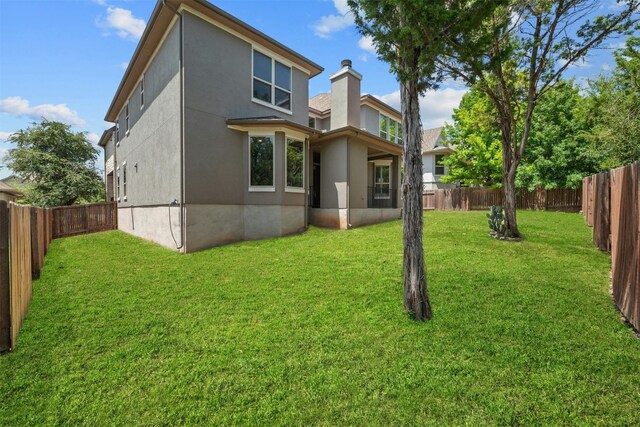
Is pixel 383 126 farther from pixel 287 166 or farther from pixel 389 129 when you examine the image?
pixel 287 166

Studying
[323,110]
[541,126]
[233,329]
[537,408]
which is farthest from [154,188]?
[541,126]

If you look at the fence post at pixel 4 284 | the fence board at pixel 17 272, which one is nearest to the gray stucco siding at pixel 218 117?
the fence board at pixel 17 272

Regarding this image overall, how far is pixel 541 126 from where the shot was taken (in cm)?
2012

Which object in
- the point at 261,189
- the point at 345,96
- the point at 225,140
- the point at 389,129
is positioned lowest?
the point at 261,189

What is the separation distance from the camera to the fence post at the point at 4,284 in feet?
10.9

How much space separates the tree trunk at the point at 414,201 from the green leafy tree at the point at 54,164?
2708cm

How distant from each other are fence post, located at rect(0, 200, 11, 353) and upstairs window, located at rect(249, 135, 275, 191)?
24.5 ft

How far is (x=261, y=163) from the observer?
10.7m

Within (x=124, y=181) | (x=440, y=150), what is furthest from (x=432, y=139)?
(x=124, y=181)

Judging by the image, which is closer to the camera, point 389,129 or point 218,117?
point 218,117

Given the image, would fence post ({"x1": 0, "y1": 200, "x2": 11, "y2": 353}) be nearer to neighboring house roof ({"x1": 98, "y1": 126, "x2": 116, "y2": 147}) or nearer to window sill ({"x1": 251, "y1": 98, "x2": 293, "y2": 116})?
window sill ({"x1": 251, "y1": 98, "x2": 293, "y2": 116})

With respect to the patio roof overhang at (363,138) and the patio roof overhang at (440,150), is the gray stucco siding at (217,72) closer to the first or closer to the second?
the patio roof overhang at (363,138)

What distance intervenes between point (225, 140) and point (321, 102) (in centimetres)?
1006

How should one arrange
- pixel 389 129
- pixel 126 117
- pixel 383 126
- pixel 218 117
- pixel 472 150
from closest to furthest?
pixel 218 117
pixel 126 117
pixel 383 126
pixel 389 129
pixel 472 150
